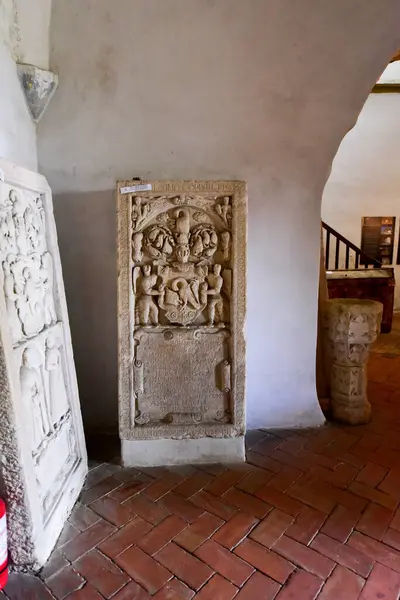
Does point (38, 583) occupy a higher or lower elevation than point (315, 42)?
lower

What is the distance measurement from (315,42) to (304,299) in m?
1.61

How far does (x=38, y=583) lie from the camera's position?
5.29ft

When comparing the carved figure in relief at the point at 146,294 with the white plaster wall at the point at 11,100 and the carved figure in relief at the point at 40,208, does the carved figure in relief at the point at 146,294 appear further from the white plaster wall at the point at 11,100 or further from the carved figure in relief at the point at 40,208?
the white plaster wall at the point at 11,100

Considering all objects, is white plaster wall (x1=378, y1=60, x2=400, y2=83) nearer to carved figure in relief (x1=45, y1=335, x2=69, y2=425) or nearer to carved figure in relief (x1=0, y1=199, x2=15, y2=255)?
carved figure in relief (x1=0, y1=199, x2=15, y2=255)

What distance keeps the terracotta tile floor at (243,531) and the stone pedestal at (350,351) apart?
33cm

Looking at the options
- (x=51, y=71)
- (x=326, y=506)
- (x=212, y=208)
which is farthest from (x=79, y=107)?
(x=326, y=506)

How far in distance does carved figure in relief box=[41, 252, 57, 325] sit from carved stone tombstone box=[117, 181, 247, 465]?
37 cm

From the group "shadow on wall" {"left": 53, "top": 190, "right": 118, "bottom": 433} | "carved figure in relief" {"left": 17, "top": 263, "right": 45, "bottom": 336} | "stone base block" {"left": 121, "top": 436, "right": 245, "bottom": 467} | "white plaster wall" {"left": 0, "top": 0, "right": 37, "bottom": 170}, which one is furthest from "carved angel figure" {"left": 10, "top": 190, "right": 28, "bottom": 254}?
"stone base block" {"left": 121, "top": 436, "right": 245, "bottom": 467}

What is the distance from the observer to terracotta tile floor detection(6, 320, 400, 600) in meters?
1.59

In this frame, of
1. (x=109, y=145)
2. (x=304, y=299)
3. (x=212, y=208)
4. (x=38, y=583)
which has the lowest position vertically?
(x=38, y=583)

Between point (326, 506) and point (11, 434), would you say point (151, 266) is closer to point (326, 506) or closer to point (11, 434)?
point (11, 434)

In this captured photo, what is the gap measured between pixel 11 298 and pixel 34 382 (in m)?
0.41

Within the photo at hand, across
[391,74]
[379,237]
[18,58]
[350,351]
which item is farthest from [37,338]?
[391,74]

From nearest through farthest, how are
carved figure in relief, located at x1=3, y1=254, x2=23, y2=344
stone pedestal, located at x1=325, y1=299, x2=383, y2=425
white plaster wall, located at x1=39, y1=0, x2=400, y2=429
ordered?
carved figure in relief, located at x1=3, y1=254, x2=23, y2=344 < white plaster wall, located at x1=39, y1=0, x2=400, y2=429 < stone pedestal, located at x1=325, y1=299, x2=383, y2=425
